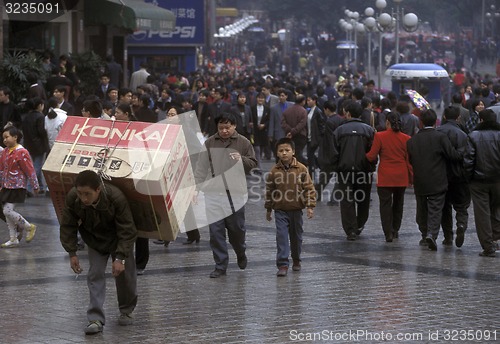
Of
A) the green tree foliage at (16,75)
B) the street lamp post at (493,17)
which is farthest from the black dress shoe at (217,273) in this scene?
the street lamp post at (493,17)

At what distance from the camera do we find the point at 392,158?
14383 mm

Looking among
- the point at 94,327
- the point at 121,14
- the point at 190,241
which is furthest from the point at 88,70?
the point at 94,327

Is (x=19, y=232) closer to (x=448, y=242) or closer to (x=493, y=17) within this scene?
(x=448, y=242)

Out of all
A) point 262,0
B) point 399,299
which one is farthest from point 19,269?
point 262,0

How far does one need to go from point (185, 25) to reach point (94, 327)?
3436cm

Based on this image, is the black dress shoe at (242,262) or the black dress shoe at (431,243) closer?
the black dress shoe at (242,262)

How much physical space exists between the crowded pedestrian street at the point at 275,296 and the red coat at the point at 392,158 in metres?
0.71

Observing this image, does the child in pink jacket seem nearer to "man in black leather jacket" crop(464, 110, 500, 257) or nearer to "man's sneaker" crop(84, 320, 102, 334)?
"man in black leather jacket" crop(464, 110, 500, 257)

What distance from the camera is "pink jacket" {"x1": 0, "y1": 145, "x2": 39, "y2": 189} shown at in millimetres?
13992

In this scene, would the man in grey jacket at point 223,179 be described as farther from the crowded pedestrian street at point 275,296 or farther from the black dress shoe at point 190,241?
the black dress shoe at point 190,241

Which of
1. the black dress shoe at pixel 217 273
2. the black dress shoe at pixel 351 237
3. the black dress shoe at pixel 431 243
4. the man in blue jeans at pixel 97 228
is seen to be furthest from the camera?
the black dress shoe at pixel 351 237

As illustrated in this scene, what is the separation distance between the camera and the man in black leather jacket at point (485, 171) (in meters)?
13.3

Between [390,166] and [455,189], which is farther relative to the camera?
[390,166]

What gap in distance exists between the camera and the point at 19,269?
12.4 meters
